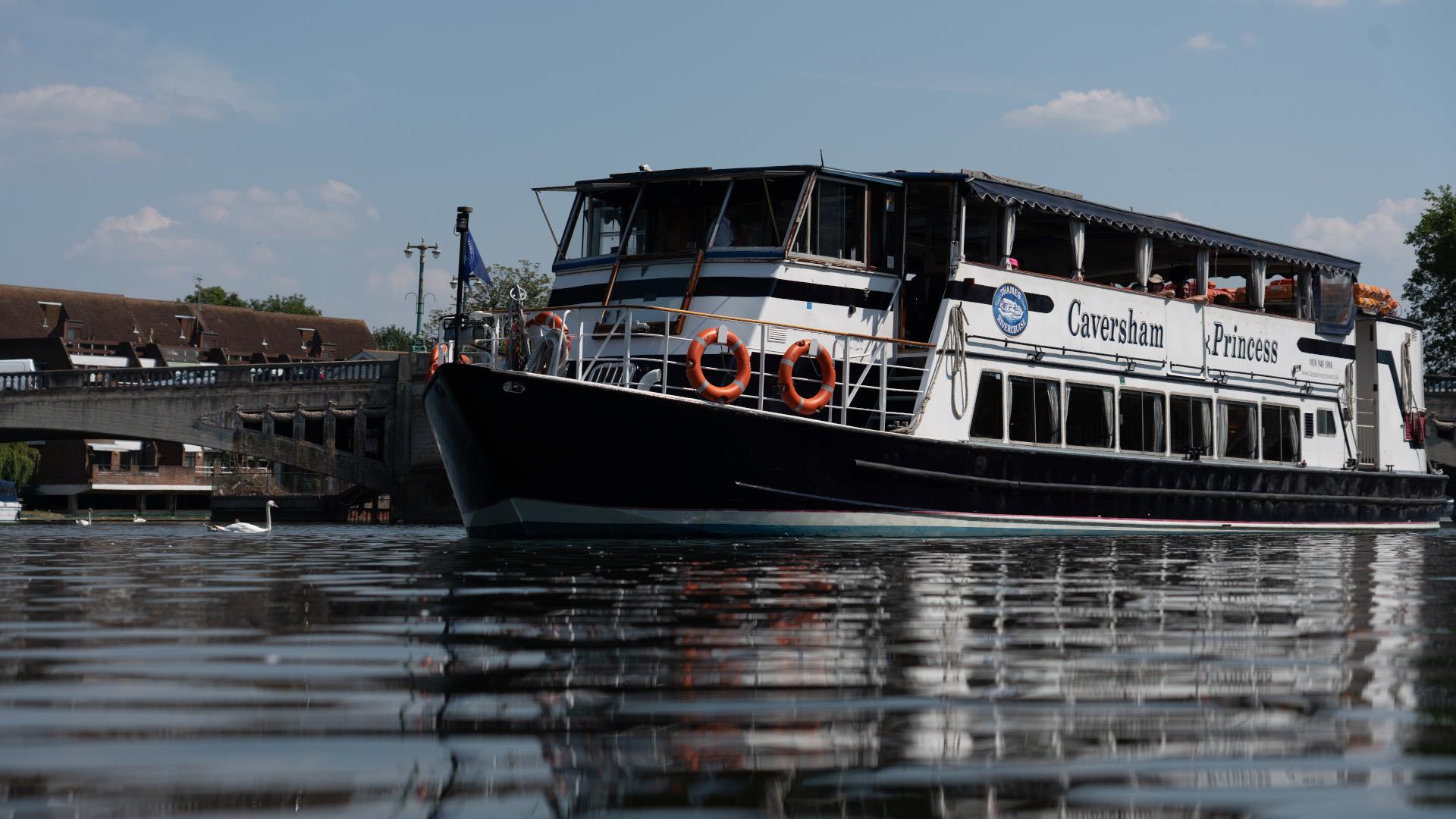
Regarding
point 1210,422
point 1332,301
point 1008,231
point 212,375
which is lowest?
point 1210,422

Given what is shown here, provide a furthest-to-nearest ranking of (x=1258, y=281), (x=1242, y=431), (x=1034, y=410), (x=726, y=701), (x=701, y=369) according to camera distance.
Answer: (x=1258, y=281) → (x=1242, y=431) → (x=1034, y=410) → (x=701, y=369) → (x=726, y=701)

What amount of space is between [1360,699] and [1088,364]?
50.1 feet

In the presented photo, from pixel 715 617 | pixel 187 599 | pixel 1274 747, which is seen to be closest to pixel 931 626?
pixel 715 617

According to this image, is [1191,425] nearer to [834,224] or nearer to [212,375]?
[834,224]

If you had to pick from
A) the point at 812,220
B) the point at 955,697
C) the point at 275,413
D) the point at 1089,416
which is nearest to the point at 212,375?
the point at 275,413

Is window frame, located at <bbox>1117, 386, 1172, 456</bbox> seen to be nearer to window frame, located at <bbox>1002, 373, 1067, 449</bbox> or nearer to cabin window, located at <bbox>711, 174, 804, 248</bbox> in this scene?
window frame, located at <bbox>1002, 373, 1067, 449</bbox>

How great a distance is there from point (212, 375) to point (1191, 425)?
42.7 m

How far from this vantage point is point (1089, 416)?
1888 cm

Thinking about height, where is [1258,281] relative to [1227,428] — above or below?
above

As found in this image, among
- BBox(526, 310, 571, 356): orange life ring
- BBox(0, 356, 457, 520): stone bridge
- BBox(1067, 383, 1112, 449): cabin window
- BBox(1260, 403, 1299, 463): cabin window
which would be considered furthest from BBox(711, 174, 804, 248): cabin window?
BBox(0, 356, 457, 520): stone bridge

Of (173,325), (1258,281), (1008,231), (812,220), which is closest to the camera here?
(812,220)

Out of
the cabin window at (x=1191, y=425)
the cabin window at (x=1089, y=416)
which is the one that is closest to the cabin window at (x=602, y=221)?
the cabin window at (x=1089, y=416)

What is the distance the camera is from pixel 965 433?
17.1 meters

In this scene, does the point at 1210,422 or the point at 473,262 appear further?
the point at 1210,422
